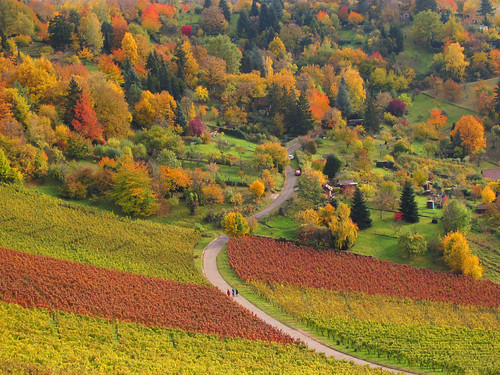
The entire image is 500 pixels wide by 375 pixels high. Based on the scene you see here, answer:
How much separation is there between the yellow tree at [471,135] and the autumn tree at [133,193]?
5235 cm

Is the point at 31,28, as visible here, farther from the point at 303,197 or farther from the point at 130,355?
the point at 130,355

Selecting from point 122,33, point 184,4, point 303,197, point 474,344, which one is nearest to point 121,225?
point 303,197

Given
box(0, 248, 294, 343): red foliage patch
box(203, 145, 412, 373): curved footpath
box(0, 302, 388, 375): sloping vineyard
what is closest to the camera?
box(0, 302, 388, 375): sloping vineyard

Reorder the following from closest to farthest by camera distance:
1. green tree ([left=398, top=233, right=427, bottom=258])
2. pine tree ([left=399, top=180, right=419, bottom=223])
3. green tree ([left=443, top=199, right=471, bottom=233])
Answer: green tree ([left=398, top=233, right=427, bottom=258]) → green tree ([left=443, top=199, right=471, bottom=233]) → pine tree ([left=399, top=180, right=419, bottom=223])

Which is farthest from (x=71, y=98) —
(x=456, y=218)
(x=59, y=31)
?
(x=456, y=218)

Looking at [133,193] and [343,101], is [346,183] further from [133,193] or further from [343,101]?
[343,101]

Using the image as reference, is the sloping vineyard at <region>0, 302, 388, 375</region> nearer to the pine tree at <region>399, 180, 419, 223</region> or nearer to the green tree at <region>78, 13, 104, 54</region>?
the pine tree at <region>399, 180, 419, 223</region>

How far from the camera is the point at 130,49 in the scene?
314 feet

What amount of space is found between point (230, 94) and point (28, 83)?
3274cm

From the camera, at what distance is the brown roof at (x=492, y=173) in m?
76.0

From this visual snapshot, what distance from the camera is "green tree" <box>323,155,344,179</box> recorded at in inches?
2801

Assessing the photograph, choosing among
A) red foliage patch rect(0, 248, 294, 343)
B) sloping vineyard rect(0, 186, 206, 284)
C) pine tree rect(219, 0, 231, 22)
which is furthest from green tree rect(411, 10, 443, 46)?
red foliage patch rect(0, 248, 294, 343)

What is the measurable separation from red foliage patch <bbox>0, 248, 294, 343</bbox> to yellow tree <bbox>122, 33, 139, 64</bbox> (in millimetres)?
55587

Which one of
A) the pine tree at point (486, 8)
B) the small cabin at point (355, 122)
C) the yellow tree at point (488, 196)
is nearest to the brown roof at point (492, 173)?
the yellow tree at point (488, 196)
